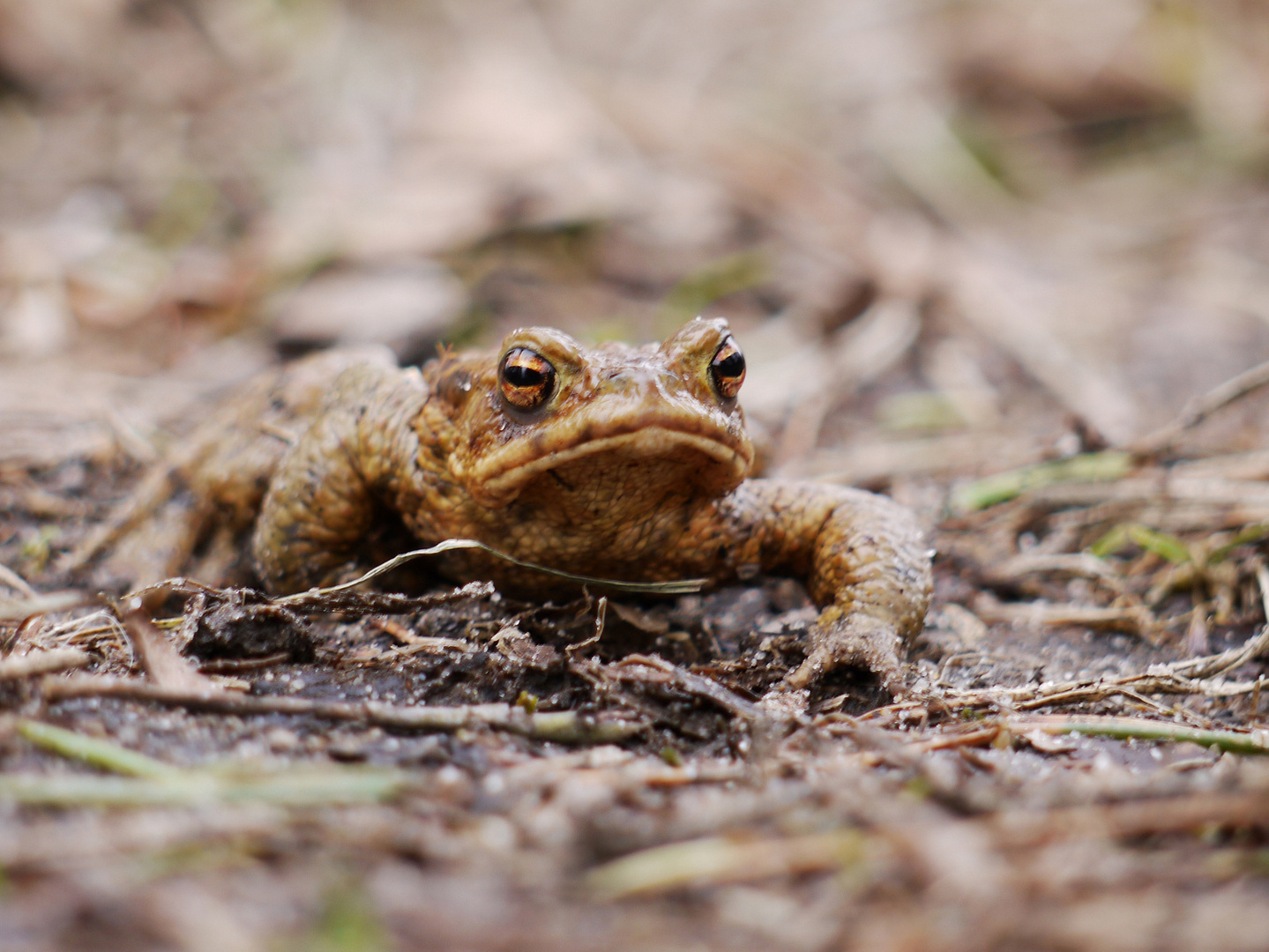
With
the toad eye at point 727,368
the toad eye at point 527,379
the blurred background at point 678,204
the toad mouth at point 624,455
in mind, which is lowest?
the toad mouth at point 624,455

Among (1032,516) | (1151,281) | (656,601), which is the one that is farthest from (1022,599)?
(1151,281)

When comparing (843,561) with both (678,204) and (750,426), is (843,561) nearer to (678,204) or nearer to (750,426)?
(750,426)

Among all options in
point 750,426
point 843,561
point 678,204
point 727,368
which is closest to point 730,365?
point 727,368

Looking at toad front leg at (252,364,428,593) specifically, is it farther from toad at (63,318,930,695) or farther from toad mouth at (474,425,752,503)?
toad mouth at (474,425,752,503)

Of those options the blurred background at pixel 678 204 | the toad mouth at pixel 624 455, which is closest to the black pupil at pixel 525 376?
the toad mouth at pixel 624 455

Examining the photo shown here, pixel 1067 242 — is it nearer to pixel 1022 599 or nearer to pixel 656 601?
pixel 1022 599

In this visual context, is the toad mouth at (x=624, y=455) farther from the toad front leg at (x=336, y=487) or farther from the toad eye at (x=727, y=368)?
the toad front leg at (x=336, y=487)

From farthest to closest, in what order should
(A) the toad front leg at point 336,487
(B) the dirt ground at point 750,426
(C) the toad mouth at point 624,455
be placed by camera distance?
(A) the toad front leg at point 336,487 < (C) the toad mouth at point 624,455 < (B) the dirt ground at point 750,426

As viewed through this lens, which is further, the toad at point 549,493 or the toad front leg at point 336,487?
the toad front leg at point 336,487
